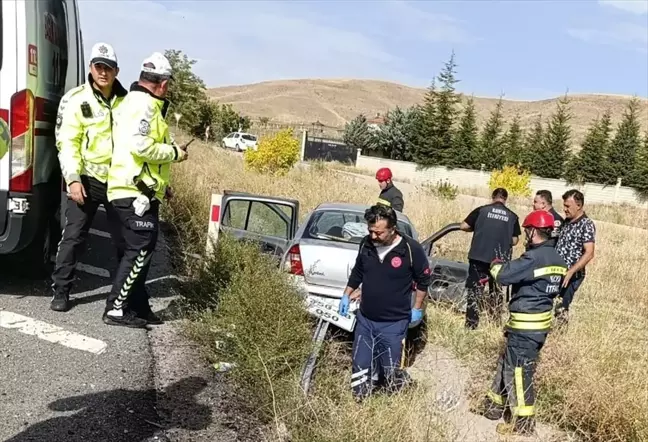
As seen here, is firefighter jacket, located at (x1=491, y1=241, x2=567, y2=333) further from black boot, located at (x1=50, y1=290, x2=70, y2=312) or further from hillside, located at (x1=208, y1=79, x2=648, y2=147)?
hillside, located at (x1=208, y1=79, x2=648, y2=147)

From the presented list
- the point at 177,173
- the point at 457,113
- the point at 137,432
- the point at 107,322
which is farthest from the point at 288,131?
the point at 457,113

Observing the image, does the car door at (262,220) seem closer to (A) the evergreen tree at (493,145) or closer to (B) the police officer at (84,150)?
(B) the police officer at (84,150)

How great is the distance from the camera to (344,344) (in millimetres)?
5426

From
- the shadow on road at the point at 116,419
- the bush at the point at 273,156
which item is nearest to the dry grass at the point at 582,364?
the shadow on road at the point at 116,419

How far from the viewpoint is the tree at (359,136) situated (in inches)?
2135

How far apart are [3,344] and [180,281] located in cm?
225

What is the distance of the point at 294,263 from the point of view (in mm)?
5738

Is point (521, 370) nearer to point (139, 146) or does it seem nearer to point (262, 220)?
point (139, 146)

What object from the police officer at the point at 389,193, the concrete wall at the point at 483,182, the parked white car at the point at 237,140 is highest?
the police officer at the point at 389,193

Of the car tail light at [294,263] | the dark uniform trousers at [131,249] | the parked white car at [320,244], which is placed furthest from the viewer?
the car tail light at [294,263]

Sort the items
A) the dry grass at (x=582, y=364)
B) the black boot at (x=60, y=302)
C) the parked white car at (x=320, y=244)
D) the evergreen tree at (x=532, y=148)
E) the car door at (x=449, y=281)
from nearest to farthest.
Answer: the dry grass at (x=582, y=364)
the black boot at (x=60, y=302)
the parked white car at (x=320, y=244)
the car door at (x=449, y=281)
the evergreen tree at (x=532, y=148)

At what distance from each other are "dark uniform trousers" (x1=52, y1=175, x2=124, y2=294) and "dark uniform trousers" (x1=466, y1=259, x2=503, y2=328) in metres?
3.63

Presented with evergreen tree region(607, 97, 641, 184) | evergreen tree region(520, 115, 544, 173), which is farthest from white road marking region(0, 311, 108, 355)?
evergreen tree region(607, 97, 641, 184)

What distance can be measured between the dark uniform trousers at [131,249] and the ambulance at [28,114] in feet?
2.27
